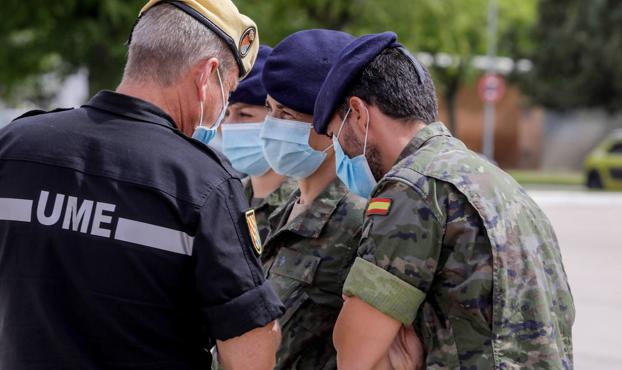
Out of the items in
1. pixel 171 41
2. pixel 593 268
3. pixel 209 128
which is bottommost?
pixel 593 268

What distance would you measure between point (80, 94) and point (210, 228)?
24118mm

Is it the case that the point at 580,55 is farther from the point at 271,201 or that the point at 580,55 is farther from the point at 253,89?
the point at 271,201

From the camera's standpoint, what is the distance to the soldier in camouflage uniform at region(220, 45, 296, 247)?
3330 mm

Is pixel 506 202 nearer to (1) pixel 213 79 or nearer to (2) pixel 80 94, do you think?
(1) pixel 213 79

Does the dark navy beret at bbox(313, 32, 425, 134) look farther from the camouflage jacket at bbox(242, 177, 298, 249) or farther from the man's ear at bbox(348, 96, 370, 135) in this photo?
the camouflage jacket at bbox(242, 177, 298, 249)

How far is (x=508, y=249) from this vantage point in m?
1.92

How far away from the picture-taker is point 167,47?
1880 mm

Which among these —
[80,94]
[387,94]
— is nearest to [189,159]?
[387,94]

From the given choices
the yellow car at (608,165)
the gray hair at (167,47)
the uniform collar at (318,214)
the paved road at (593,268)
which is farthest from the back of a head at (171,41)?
the yellow car at (608,165)

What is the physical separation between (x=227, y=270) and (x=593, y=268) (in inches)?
357

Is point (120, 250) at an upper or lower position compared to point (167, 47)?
lower

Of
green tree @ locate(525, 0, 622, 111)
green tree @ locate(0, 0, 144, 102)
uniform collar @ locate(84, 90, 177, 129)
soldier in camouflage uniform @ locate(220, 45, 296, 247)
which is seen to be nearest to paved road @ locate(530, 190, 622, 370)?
soldier in camouflage uniform @ locate(220, 45, 296, 247)

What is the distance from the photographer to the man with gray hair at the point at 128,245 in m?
1.77

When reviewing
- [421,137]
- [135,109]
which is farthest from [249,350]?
[421,137]
